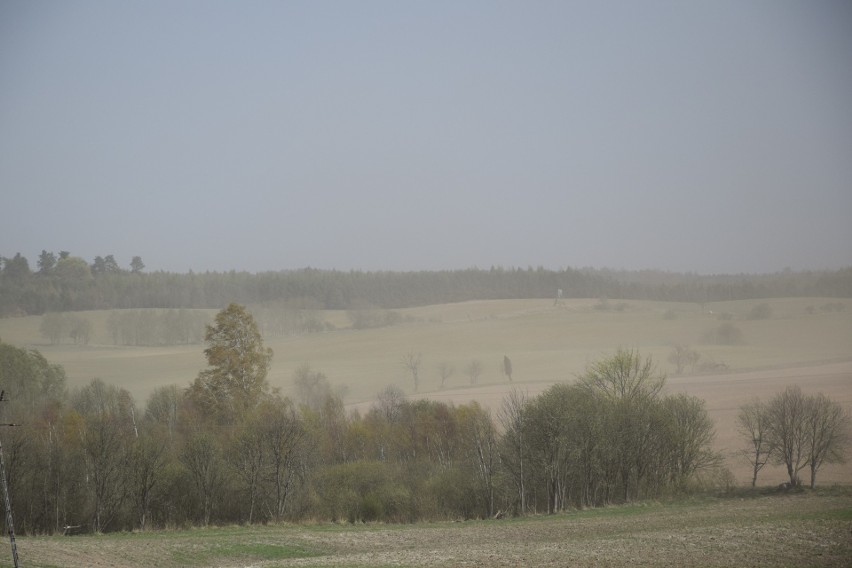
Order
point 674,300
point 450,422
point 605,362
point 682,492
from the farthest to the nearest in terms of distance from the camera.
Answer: point 674,300 < point 450,422 < point 605,362 < point 682,492

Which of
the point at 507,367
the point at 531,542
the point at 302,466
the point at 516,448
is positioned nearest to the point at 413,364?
the point at 507,367

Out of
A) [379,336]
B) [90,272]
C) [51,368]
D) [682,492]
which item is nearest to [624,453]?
[682,492]

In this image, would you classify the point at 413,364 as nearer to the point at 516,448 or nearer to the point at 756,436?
the point at 756,436

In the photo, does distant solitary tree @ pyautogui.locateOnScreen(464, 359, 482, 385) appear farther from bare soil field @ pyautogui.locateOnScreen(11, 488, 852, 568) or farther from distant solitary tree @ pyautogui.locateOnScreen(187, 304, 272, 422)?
bare soil field @ pyautogui.locateOnScreen(11, 488, 852, 568)

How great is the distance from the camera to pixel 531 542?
99.2ft

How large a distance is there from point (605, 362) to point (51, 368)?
2125 inches

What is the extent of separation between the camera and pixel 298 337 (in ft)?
428

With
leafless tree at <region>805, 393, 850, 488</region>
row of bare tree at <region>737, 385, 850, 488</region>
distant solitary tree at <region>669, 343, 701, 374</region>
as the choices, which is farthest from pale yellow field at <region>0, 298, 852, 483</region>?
leafless tree at <region>805, 393, 850, 488</region>

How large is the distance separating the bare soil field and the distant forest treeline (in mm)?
89819

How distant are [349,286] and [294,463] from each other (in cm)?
11435

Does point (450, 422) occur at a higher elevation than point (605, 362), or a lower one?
lower

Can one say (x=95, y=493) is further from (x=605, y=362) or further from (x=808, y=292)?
(x=808, y=292)

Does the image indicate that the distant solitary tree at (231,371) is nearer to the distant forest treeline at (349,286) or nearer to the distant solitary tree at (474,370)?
the distant solitary tree at (474,370)

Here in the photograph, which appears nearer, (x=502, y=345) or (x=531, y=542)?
(x=531, y=542)
